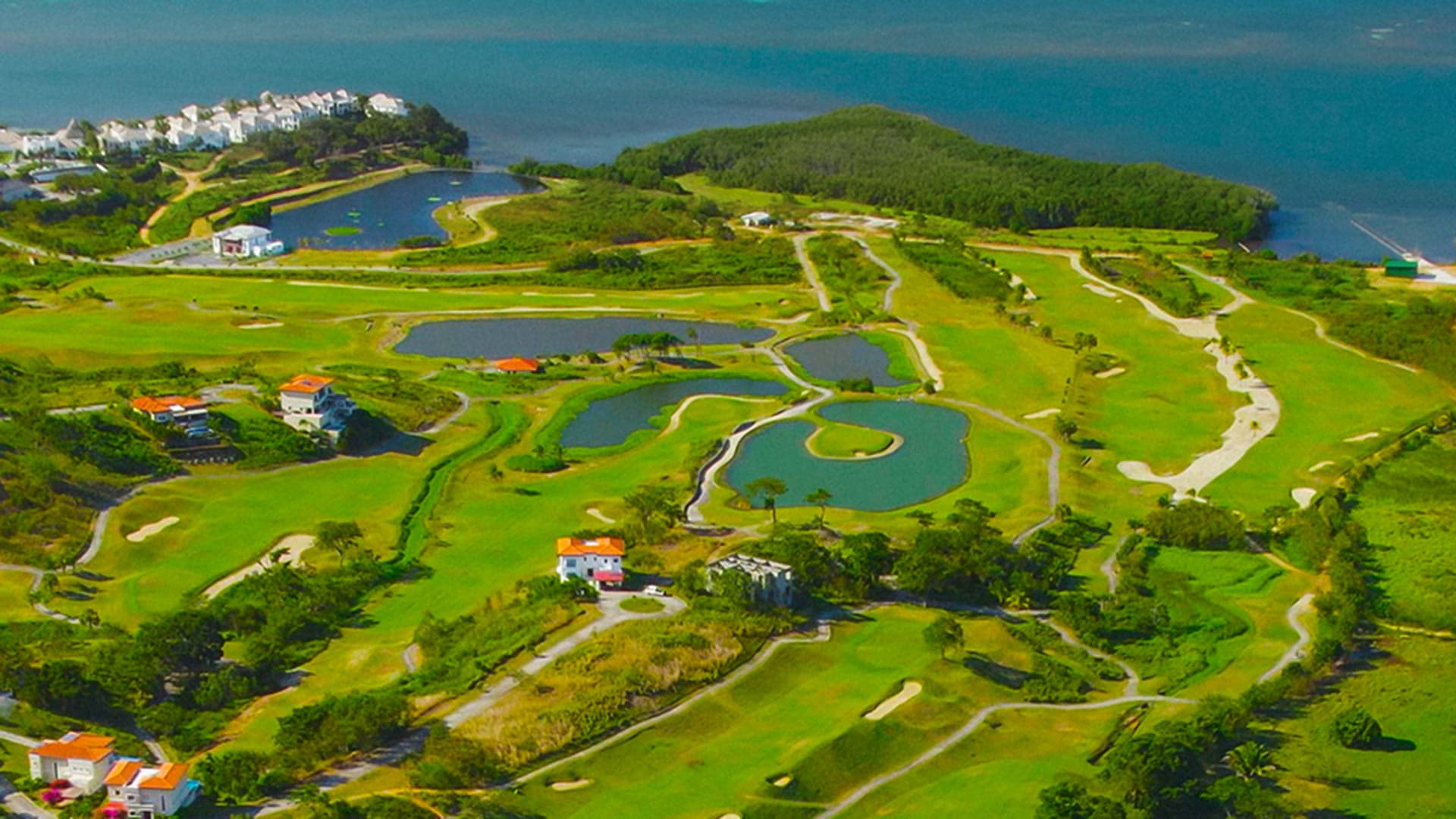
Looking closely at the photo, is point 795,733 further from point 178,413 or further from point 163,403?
point 163,403

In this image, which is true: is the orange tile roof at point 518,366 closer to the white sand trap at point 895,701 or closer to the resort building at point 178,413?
the resort building at point 178,413

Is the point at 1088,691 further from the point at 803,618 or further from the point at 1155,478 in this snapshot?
the point at 1155,478

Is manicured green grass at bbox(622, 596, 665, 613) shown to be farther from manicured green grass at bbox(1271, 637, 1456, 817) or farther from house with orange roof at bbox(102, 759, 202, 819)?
manicured green grass at bbox(1271, 637, 1456, 817)

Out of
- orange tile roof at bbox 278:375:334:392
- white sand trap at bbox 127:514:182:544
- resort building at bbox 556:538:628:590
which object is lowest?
white sand trap at bbox 127:514:182:544

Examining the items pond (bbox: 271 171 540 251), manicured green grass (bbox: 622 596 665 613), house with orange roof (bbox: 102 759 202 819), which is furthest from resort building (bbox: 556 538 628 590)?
pond (bbox: 271 171 540 251)

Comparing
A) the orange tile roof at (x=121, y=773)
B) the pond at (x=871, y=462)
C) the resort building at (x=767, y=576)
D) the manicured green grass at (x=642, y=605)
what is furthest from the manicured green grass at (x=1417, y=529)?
the orange tile roof at (x=121, y=773)

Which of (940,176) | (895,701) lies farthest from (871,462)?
(940,176)
